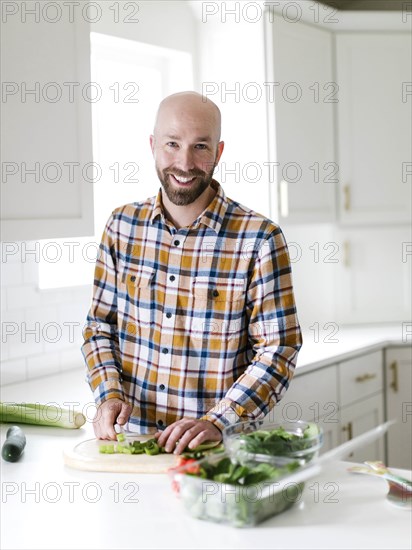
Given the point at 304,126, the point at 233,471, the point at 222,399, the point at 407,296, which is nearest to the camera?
the point at 233,471

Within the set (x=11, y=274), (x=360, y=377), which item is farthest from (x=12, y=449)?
(x=360, y=377)

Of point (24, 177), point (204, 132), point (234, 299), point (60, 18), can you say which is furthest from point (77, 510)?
point (60, 18)

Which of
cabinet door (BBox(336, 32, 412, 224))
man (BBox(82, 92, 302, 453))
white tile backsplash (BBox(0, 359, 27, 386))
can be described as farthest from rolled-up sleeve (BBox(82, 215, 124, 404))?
cabinet door (BBox(336, 32, 412, 224))

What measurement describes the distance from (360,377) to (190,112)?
1.64 meters

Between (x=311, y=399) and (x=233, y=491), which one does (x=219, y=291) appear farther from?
(x=311, y=399)

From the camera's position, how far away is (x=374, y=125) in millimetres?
3496

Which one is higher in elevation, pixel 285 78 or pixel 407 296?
pixel 285 78

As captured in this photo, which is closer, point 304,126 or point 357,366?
point 357,366

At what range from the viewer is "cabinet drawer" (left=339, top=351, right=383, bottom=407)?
3008 millimetres

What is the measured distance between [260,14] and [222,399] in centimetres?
187

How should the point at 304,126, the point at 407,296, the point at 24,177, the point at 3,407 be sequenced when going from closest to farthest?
1. the point at 3,407
2. the point at 24,177
3. the point at 304,126
4. the point at 407,296

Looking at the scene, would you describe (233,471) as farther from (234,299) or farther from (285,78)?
(285,78)

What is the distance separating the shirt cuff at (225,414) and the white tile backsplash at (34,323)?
1163 mm

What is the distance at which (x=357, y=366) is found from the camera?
308 cm
